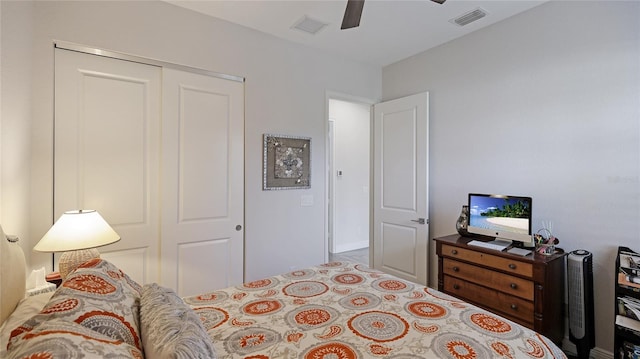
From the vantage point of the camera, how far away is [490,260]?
7.70 feet

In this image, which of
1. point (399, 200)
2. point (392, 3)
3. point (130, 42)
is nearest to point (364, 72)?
point (392, 3)

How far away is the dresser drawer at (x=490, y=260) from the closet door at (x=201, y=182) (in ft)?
6.37

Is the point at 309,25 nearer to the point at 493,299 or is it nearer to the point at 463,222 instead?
the point at 463,222

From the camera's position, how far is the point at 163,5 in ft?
7.95

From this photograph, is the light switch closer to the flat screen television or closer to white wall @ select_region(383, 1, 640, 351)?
white wall @ select_region(383, 1, 640, 351)

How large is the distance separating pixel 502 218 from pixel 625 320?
2.99ft

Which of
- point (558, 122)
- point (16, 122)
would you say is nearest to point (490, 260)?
point (558, 122)

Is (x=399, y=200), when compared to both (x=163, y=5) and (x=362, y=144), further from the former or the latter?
(x=163, y=5)

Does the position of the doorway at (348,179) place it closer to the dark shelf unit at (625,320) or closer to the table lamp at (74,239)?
the dark shelf unit at (625,320)

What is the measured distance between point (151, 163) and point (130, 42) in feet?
3.12

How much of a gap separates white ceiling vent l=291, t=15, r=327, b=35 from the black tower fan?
2.79 m

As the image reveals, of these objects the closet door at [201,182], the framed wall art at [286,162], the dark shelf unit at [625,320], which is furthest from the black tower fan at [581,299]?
the closet door at [201,182]

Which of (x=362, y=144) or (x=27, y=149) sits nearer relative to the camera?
(x=27, y=149)

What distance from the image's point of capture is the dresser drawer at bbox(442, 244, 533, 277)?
2.15 m
